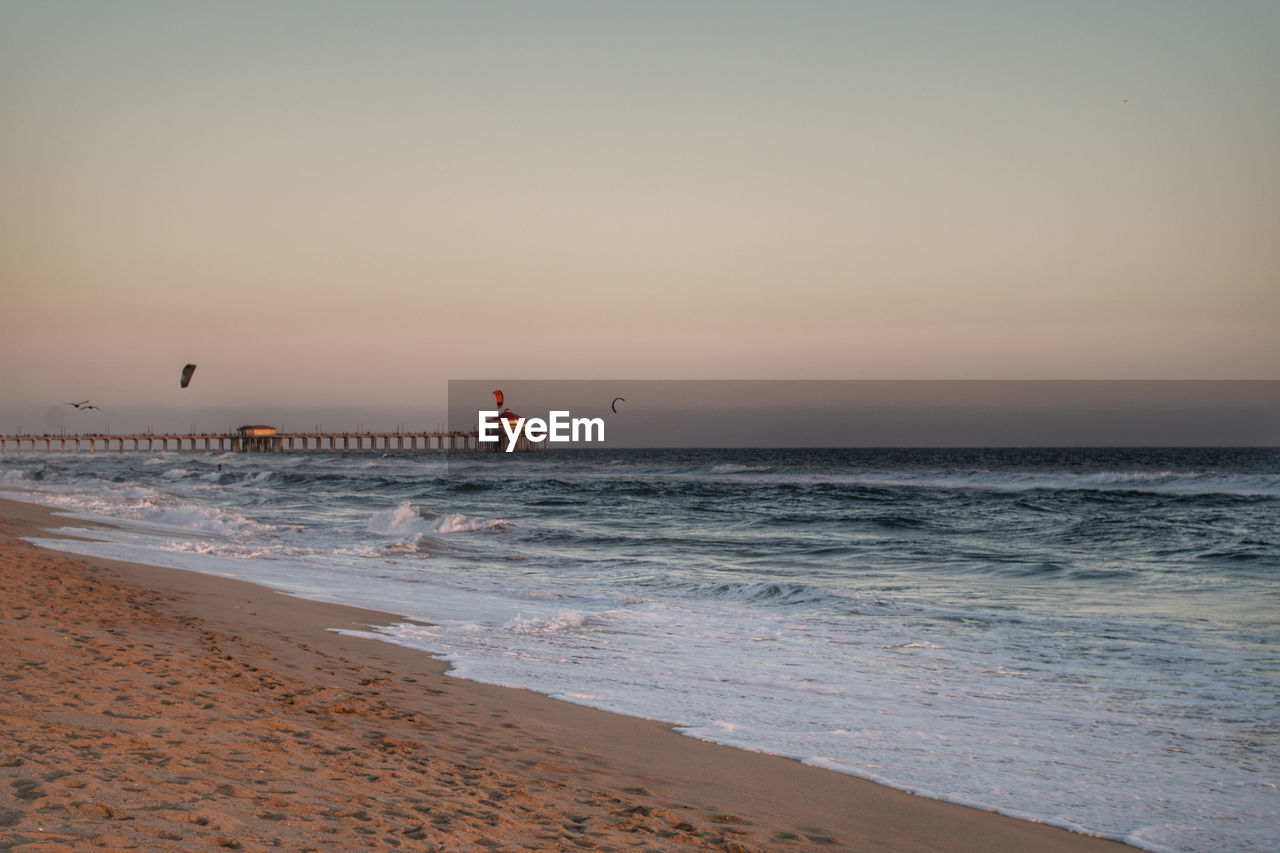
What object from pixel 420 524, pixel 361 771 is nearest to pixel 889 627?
pixel 361 771

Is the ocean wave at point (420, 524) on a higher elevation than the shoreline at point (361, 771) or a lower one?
lower

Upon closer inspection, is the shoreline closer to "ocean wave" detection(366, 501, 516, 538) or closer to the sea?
the sea

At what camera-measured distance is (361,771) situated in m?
4.50

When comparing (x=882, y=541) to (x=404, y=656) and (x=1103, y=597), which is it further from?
(x=404, y=656)

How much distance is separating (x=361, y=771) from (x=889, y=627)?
704 centimetres

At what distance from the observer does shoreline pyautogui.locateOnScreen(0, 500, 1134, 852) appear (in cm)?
362

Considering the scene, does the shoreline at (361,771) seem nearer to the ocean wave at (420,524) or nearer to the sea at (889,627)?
the sea at (889,627)

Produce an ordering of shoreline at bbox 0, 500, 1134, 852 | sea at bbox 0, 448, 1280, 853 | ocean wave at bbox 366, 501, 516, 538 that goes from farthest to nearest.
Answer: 1. ocean wave at bbox 366, 501, 516, 538
2. sea at bbox 0, 448, 1280, 853
3. shoreline at bbox 0, 500, 1134, 852

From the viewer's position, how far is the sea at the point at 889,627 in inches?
220

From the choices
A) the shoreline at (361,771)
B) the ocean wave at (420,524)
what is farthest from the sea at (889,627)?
the shoreline at (361,771)

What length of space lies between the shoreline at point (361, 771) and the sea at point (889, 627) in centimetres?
43

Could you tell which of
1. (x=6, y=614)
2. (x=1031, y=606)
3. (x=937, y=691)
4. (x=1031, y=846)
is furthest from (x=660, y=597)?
(x=1031, y=846)

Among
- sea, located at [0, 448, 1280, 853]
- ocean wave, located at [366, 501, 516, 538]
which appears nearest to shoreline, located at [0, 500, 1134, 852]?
sea, located at [0, 448, 1280, 853]

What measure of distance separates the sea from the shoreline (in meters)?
0.43
